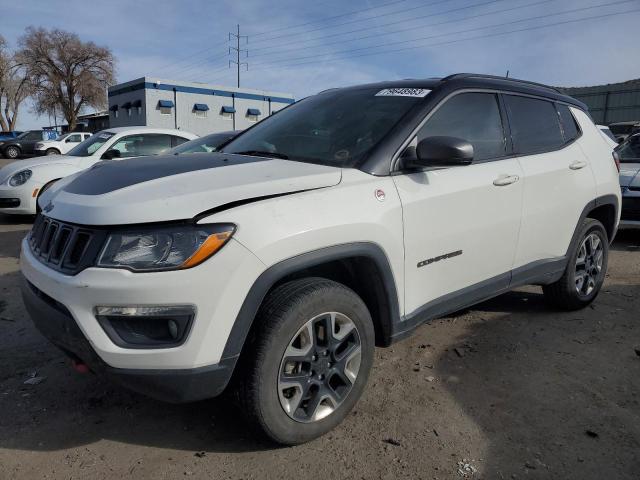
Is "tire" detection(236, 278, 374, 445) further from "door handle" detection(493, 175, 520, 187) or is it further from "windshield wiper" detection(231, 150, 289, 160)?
"door handle" detection(493, 175, 520, 187)

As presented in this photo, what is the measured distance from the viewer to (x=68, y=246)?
2191 mm

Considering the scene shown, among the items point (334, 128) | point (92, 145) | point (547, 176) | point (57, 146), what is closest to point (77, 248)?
point (334, 128)

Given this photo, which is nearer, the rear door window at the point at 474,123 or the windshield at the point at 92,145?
the rear door window at the point at 474,123

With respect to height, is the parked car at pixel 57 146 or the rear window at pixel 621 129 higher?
the rear window at pixel 621 129

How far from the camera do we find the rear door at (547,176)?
3492 millimetres

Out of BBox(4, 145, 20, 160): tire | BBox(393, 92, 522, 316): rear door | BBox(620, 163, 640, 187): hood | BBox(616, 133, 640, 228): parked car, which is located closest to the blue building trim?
BBox(4, 145, 20, 160): tire

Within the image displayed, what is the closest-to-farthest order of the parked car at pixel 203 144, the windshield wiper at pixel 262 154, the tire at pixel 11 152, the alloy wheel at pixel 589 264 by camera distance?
the windshield wiper at pixel 262 154
the alloy wheel at pixel 589 264
the parked car at pixel 203 144
the tire at pixel 11 152

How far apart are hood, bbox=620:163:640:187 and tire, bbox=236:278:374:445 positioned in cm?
604

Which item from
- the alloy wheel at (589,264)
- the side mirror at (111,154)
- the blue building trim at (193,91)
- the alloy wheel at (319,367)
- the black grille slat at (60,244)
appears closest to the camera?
the black grille slat at (60,244)

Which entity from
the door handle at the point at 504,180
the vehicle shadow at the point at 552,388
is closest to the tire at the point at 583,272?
the vehicle shadow at the point at 552,388

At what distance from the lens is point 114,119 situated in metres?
41.4

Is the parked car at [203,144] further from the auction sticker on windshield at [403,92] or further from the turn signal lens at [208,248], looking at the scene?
the turn signal lens at [208,248]

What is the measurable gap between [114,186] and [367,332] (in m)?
1.39

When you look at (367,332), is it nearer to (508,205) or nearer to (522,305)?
(508,205)
